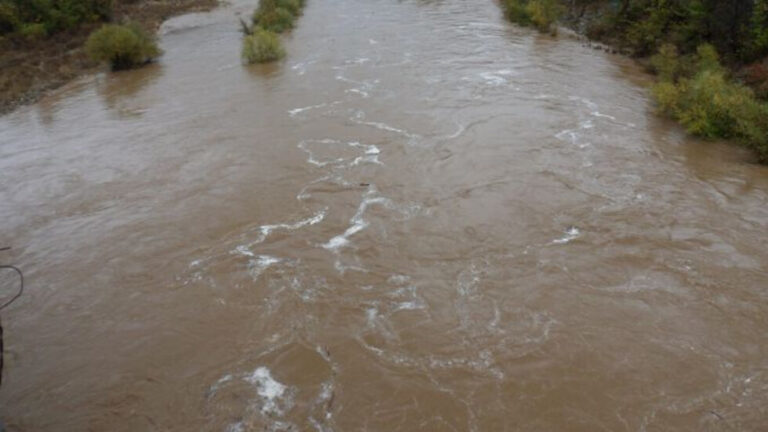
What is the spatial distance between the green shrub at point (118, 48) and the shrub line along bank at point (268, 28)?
4065mm

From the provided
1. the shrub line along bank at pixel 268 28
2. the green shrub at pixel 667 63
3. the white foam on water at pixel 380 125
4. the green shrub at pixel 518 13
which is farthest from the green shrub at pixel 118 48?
the green shrub at pixel 667 63

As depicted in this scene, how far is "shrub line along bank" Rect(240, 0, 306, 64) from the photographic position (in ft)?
67.8

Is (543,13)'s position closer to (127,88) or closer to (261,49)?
(261,49)

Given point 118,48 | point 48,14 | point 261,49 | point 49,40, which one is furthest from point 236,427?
point 48,14

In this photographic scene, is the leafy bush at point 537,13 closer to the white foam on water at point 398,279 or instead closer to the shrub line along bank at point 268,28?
the shrub line along bank at point 268,28

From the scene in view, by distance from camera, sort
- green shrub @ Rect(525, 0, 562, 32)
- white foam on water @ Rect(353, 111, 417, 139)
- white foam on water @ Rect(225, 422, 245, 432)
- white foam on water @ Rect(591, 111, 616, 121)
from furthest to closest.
A: green shrub @ Rect(525, 0, 562, 32) → white foam on water @ Rect(591, 111, 616, 121) → white foam on water @ Rect(353, 111, 417, 139) → white foam on water @ Rect(225, 422, 245, 432)

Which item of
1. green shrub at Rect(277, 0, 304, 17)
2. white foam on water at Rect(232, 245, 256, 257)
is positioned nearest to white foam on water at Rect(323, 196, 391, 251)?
white foam on water at Rect(232, 245, 256, 257)

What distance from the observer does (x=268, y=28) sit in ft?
82.8

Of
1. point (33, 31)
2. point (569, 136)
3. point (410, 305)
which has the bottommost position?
point (410, 305)

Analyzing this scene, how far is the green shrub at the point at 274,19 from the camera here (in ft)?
83.8

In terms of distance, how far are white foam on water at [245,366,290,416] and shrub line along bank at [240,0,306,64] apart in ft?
52.9

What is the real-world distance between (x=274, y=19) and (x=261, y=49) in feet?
19.9

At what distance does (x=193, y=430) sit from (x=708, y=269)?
25.0 feet

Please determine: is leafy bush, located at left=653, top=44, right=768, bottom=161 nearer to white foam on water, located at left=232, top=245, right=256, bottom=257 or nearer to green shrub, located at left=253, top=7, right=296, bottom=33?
white foam on water, located at left=232, top=245, right=256, bottom=257
